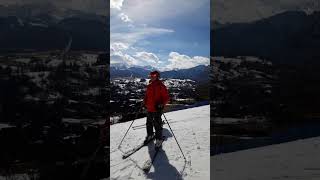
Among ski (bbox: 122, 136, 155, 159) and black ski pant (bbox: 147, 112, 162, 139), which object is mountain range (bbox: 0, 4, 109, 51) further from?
black ski pant (bbox: 147, 112, 162, 139)

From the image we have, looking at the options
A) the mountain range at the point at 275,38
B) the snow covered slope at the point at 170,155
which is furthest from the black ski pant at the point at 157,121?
the mountain range at the point at 275,38

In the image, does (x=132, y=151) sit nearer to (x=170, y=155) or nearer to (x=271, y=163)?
(x=170, y=155)

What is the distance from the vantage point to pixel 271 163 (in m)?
4.64

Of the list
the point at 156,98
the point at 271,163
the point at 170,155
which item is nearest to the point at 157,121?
the point at 156,98

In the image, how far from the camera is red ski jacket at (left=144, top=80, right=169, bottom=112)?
232 inches

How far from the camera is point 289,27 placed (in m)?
4.80

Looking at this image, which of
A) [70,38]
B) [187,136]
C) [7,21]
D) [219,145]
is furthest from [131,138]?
[7,21]

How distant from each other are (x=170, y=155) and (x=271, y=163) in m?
1.33

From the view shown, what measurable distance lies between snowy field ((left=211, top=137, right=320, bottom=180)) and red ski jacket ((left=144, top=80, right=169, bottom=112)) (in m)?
1.49

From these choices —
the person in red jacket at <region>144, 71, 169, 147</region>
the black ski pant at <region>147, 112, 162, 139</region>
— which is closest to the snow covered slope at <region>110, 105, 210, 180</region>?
the black ski pant at <region>147, 112, 162, 139</region>

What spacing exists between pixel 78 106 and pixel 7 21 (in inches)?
42.9

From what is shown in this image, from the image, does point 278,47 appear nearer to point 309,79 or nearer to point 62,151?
point 309,79

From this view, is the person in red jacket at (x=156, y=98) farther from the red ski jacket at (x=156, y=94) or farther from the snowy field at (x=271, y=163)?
the snowy field at (x=271, y=163)

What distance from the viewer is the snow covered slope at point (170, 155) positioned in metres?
4.69
